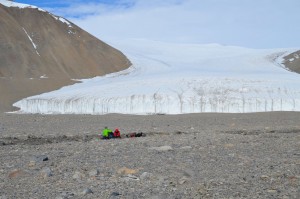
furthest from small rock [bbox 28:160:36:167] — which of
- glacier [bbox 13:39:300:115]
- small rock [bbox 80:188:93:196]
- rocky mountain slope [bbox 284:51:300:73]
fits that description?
rocky mountain slope [bbox 284:51:300:73]

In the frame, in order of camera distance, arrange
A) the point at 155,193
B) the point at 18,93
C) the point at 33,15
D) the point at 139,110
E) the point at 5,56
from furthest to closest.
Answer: the point at 33,15 < the point at 5,56 < the point at 18,93 < the point at 139,110 < the point at 155,193

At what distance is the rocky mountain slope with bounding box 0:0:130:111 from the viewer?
43.8m

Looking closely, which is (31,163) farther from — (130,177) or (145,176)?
(145,176)

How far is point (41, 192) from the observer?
753cm

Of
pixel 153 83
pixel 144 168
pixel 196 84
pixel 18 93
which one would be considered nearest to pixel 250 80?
pixel 196 84

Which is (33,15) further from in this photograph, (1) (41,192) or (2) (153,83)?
(1) (41,192)

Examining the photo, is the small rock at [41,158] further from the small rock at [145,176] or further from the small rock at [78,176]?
the small rock at [145,176]

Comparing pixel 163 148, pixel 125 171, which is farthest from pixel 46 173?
pixel 163 148

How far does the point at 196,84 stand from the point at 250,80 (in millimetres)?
4017

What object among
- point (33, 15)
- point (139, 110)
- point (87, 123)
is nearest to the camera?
point (87, 123)

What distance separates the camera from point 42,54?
5034 centimetres

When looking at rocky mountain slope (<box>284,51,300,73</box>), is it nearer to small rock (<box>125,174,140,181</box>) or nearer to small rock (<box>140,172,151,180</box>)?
small rock (<box>140,172,151,180</box>)

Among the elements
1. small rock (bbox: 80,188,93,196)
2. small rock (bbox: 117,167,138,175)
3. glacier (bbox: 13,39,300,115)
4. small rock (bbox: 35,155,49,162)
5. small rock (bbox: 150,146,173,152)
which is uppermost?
glacier (bbox: 13,39,300,115)

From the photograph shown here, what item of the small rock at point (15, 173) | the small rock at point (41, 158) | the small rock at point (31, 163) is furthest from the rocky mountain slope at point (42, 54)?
the small rock at point (15, 173)
